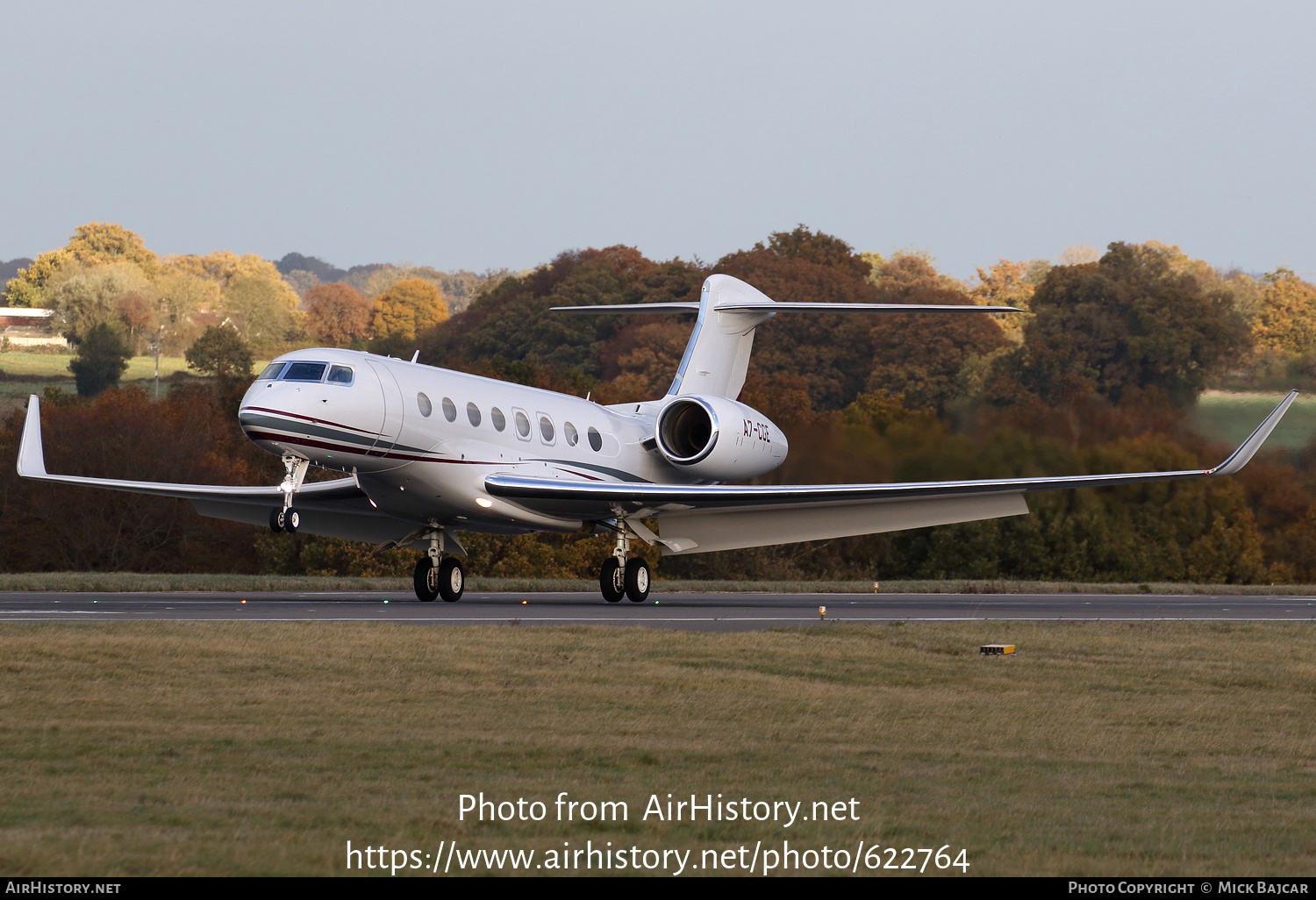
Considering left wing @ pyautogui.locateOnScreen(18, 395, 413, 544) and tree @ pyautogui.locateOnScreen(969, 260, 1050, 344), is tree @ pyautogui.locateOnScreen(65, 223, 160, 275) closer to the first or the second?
tree @ pyautogui.locateOnScreen(969, 260, 1050, 344)

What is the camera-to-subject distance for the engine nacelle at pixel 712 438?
2789 cm

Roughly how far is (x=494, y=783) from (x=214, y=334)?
86.0m

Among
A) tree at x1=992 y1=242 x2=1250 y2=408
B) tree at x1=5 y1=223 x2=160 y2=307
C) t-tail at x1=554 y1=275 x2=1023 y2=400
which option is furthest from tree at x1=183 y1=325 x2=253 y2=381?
t-tail at x1=554 y1=275 x2=1023 y2=400

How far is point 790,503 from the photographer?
85.4 feet

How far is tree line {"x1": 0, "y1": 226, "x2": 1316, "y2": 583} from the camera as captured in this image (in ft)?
123

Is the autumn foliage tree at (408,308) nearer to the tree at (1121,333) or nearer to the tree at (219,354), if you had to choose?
the tree at (219,354)

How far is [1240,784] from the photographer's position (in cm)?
966

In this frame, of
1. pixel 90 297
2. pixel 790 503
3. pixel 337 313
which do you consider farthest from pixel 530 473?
pixel 337 313

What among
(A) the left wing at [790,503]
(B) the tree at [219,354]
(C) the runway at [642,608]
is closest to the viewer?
(C) the runway at [642,608]

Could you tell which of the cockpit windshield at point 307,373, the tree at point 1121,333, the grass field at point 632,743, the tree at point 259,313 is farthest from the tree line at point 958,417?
the tree at point 259,313

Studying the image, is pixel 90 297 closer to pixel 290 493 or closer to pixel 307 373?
pixel 307 373

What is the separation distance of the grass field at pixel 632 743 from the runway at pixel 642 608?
257 cm

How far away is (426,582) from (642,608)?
3.79 meters
